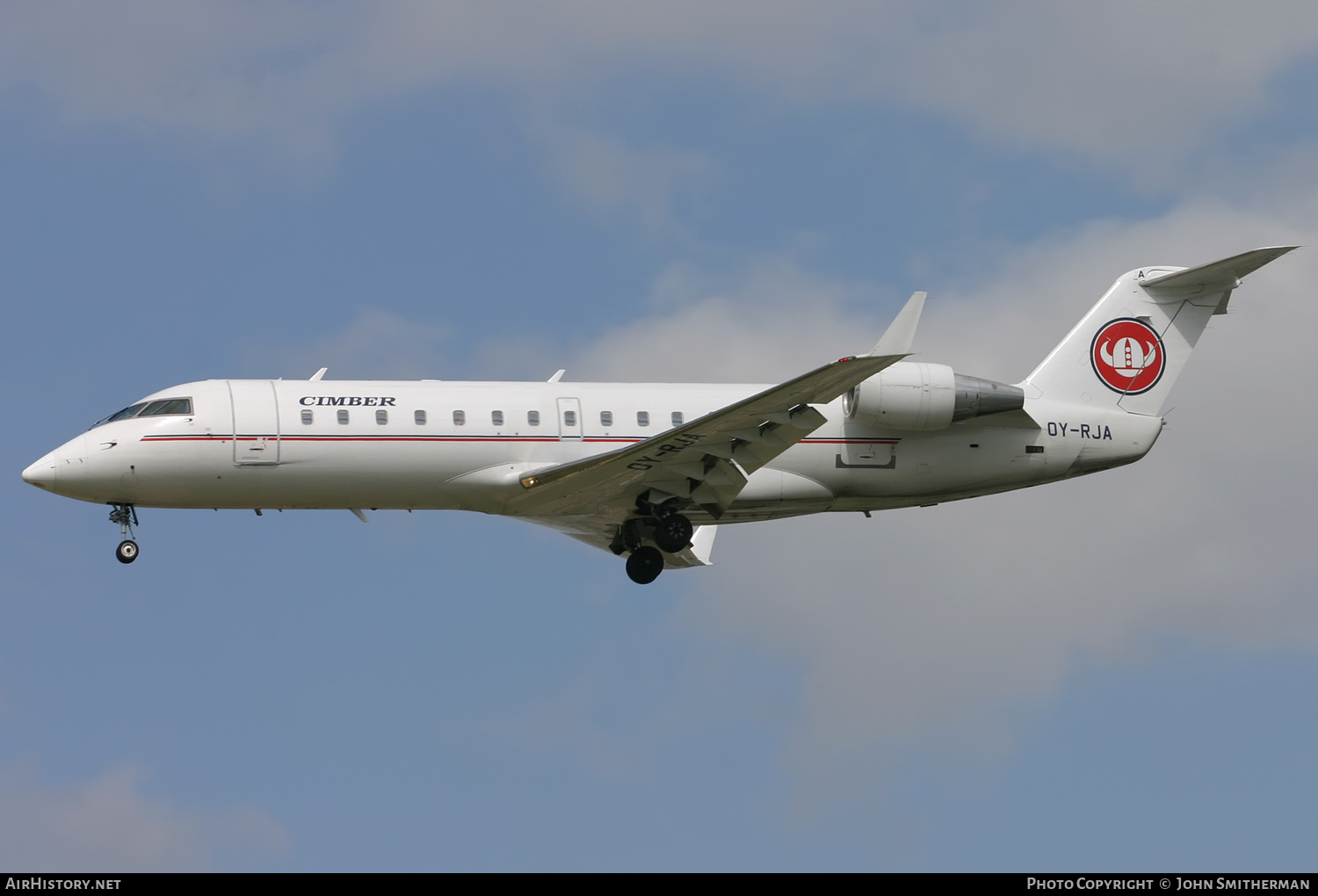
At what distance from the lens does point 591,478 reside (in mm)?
29141

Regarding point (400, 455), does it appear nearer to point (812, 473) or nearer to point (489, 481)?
point (489, 481)

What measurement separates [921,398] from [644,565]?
18.5 ft

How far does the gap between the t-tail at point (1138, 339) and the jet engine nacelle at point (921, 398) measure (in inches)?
85.8

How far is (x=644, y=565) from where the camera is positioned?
31.1 m

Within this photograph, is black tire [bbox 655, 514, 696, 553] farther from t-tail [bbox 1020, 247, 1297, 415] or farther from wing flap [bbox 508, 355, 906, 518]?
t-tail [bbox 1020, 247, 1297, 415]

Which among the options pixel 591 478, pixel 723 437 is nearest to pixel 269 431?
pixel 591 478

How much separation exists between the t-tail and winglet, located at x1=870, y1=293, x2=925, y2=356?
6638 mm

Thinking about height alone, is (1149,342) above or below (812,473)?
above

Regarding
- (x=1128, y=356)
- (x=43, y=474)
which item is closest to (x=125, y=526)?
(x=43, y=474)

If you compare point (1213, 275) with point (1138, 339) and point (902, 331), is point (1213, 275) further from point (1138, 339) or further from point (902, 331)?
point (902, 331)

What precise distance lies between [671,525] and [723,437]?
96.6 inches
